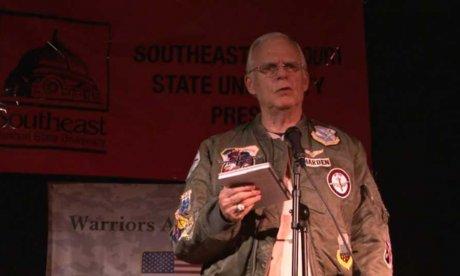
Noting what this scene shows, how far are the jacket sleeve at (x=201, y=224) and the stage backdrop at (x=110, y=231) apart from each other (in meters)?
1.11

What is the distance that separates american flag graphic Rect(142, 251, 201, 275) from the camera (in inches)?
146

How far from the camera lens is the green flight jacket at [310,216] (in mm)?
2402

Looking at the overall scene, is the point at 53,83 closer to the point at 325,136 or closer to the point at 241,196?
the point at 325,136

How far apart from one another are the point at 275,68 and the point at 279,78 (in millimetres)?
55

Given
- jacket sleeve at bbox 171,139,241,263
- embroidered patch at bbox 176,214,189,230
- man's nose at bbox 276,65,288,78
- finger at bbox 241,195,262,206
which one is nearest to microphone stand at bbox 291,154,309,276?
finger at bbox 241,195,262,206

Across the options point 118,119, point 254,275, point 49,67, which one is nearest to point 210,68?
point 118,119

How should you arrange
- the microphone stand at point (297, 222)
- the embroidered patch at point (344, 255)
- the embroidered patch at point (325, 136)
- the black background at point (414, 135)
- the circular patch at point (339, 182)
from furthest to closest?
the black background at point (414, 135) < the embroidered patch at point (325, 136) < the circular patch at point (339, 182) < the embroidered patch at point (344, 255) < the microphone stand at point (297, 222)

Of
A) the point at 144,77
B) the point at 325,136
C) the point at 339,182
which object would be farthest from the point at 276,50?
the point at 144,77

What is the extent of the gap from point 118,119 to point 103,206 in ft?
1.57

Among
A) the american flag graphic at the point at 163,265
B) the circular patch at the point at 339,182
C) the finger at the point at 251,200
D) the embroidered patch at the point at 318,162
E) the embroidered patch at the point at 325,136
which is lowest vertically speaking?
the american flag graphic at the point at 163,265

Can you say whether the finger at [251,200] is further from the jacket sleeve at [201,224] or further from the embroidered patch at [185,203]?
the embroidered patch at [185,203]

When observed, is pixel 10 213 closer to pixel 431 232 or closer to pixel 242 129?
pixel 242 129

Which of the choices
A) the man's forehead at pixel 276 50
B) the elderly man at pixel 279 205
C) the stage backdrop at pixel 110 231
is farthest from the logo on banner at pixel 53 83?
the man's forehead at pixel 276 50

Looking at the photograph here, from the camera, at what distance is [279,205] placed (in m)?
2.50
